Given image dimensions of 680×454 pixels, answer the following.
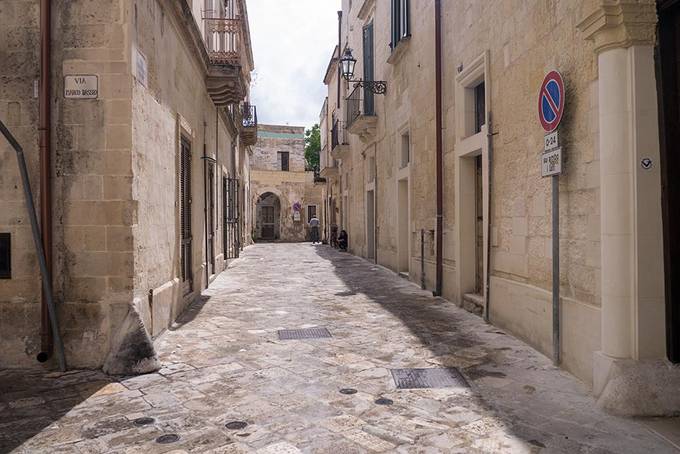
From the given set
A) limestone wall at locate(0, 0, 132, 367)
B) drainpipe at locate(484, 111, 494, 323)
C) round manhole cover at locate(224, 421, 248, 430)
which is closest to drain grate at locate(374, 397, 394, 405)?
round manhole cover at locate(224, 421, 248, 430)

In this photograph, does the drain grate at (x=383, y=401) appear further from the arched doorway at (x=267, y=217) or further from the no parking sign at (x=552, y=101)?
the arched doorway at (x=267, y=217)

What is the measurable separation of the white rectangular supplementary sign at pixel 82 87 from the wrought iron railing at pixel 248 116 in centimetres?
1445

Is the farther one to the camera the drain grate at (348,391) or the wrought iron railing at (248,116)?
the wrought iron railing at (248,116)

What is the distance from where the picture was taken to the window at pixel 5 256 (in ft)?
15.4

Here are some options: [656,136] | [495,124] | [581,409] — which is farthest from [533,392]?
[495,124]

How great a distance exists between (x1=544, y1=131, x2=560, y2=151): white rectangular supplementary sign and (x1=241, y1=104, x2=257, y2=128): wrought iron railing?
50.9ft

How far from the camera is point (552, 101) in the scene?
4.54m

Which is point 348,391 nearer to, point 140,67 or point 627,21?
point 627,21

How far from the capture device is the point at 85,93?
4.71 m

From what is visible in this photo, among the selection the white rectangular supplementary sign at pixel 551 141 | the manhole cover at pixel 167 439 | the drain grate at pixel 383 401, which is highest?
the white rectangular supplementary sign at pixel 551 141

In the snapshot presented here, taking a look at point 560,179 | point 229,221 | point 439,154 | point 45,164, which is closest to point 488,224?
point 560,179

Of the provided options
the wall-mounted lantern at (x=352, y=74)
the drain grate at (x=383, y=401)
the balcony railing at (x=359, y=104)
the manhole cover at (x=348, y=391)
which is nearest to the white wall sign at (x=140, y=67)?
the manhole cover at (x=348, y=391)

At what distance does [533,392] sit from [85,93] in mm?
4638

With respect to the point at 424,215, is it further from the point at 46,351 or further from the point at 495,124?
the point at 46,351
